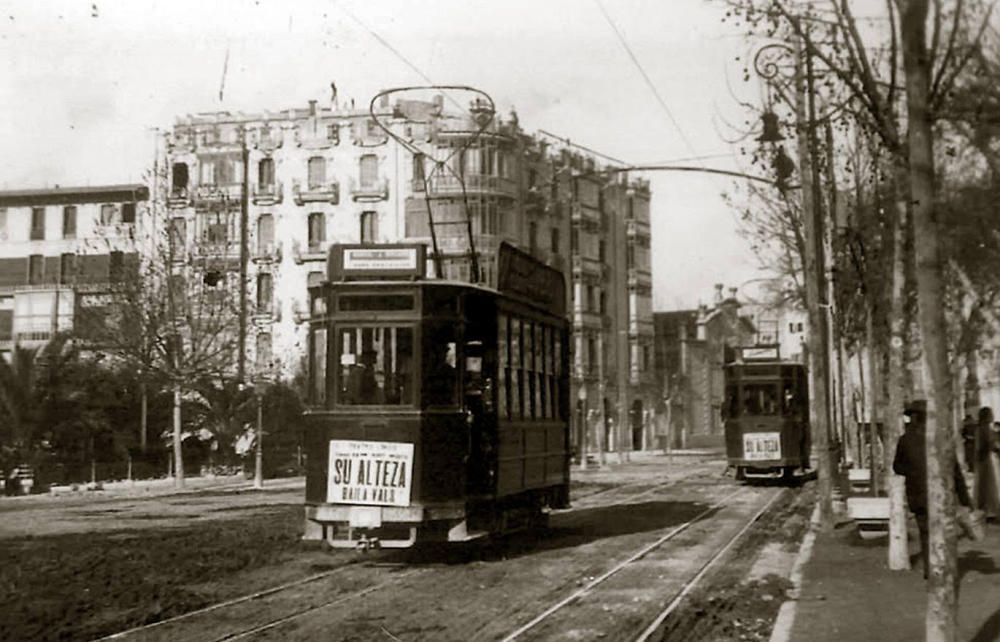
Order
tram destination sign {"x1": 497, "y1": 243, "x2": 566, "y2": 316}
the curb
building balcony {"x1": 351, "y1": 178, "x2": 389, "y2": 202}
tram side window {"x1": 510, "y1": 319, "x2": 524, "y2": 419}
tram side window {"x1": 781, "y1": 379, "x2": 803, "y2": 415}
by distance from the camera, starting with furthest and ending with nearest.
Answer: building balcony {"x1": 351, "y1": 178, "x2": 389, "y2": 202} < tram side window {"x1": 781, "y1": 379, "x2": 803, "y2": 415} < tram side window {"x1": 510, "y1": 319, "x2": 524, "y2": 419} < tram destination sign {"x1": 497, "y1": 243, "x2": 566, "y2": 316} < the curb

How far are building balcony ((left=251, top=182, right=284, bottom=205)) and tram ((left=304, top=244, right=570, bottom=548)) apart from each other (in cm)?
5450

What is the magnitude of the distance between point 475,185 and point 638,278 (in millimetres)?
19548

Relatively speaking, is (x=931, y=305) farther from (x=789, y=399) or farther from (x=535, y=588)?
(x=789, y=399)

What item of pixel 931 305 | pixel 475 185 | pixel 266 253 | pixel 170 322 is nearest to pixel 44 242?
pixel 266 253

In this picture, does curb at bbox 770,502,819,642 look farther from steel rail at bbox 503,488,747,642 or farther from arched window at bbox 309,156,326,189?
arched window at bbox 309,156,326,189

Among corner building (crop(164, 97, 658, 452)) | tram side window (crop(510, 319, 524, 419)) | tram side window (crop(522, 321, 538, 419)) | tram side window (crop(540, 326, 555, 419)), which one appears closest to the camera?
tram side window (crop(510, 319, 524, 419))

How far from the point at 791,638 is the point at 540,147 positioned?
61.7 metres

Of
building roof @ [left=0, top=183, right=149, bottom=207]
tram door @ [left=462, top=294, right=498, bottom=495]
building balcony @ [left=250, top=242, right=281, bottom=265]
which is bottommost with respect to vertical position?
tram door @ [left=462, top=294, right=498, bottom=495]

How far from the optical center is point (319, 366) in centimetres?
1334

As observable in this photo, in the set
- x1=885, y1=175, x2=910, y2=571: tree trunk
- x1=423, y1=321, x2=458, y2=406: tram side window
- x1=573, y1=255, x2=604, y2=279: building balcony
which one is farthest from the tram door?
x1=573, y1=255, x2=604, y2=279: building balcony

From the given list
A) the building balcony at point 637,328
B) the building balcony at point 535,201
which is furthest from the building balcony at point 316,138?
the building balcony at point 637,328

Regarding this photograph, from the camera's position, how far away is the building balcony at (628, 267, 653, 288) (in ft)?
257

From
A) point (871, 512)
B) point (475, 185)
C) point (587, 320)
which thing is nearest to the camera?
point (871, 512)

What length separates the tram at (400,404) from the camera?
1281 centimetres
